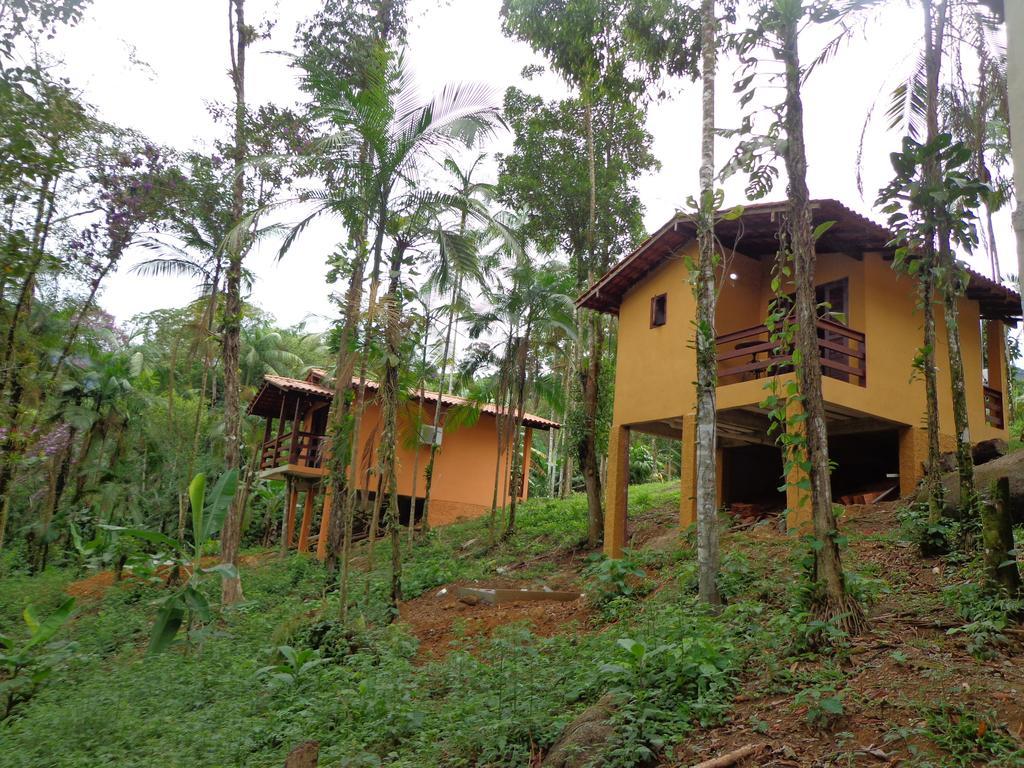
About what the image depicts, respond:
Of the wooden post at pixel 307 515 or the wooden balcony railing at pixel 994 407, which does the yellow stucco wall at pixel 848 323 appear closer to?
the wooden balcony railing at pixel 994 407

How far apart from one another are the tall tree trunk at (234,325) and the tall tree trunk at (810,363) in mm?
10840

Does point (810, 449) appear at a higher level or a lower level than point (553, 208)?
lower

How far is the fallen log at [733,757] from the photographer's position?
4625mm

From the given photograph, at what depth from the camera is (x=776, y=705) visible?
5.28m

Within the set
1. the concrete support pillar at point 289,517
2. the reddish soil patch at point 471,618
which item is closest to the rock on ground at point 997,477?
the reddish soil patch at point 471,618

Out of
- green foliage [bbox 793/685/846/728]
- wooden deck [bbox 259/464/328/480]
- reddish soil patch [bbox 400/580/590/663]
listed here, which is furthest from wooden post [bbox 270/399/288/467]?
green foliage [bbox 793/685/846/728]

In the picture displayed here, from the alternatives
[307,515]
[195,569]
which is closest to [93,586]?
[307,515]

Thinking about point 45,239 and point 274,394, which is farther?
point 274,394

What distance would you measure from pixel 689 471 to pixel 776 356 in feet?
7.76

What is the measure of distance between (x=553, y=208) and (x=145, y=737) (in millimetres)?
14221

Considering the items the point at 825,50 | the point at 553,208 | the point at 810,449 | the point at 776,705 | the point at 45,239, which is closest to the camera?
the point at 776,705

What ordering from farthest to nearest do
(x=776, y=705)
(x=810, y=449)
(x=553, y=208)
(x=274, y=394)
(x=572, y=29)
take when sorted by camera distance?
(x=274, y=394), (x=553, y=208), (x=572, y=29), (x=810, y=449), (x=776, y=705)

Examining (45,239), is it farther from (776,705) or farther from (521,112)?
(776,705)

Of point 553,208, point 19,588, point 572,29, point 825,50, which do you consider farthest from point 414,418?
point 825,50
